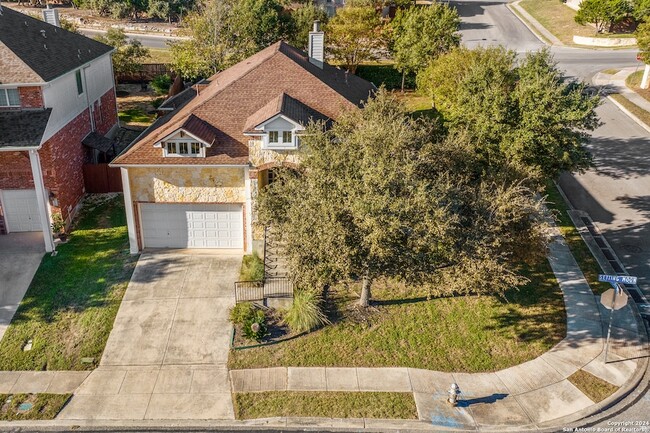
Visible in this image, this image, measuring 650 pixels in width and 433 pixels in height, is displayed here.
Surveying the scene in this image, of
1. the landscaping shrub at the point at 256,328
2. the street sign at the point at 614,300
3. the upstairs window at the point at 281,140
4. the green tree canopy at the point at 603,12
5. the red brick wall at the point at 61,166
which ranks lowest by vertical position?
the landscaping shrub at the point at 256,328

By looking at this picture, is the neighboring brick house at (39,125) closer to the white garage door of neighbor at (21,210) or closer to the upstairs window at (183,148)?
the white garage door of neighbor at (21,210)

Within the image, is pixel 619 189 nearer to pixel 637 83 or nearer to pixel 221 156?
pixel 637 83

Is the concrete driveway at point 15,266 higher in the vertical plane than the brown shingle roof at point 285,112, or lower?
lower

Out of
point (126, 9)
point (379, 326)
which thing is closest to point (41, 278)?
point (379, 326)

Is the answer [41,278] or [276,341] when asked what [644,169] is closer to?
[276,341]

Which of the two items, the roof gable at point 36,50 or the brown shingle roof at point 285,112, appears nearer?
the brown shingle roof at point 285,112

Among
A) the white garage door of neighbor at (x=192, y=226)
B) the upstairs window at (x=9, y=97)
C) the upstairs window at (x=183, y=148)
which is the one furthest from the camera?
the white garage door of neighbor at (x=192, y=226)

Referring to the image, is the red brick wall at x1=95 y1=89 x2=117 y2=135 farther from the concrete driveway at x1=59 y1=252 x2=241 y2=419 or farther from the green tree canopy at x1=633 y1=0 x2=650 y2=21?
the green tree canopy at x1=633 y1=0 x2=650 y2=21

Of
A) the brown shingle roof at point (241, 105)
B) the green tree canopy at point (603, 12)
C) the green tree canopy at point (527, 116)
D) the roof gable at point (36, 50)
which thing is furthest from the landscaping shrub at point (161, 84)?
the green tree canopy at point (603, 12)
